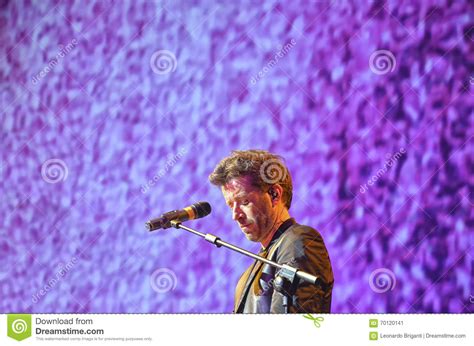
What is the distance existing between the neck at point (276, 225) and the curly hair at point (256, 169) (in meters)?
0.05

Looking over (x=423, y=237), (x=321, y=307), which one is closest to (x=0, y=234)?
(x=321, y=307)

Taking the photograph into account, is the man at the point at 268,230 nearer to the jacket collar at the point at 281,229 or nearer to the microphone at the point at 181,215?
the jacket collar at the point at 281,229

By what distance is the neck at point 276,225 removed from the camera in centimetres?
297

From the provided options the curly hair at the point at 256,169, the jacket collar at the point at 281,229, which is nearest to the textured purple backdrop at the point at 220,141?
the curly hair at the point at 256,169

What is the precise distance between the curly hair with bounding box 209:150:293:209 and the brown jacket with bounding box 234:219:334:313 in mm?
190

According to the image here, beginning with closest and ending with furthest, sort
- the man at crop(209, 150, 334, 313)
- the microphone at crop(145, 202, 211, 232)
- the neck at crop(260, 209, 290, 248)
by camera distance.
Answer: the microphone at crop(145, 202, 211, 232) → the man at crop(209, 150, 334, 313) → the neck at crop(260, 209, 290, 248)

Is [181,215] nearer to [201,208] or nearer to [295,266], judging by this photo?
[201,208]

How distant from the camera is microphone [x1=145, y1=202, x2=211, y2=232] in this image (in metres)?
2.74

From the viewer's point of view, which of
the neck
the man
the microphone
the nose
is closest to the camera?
the microphone

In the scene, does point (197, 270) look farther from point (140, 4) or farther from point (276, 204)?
point (140, 4)

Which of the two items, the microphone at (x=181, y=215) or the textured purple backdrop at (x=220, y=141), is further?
the textured purple backdrop at (x=220, y=141)
